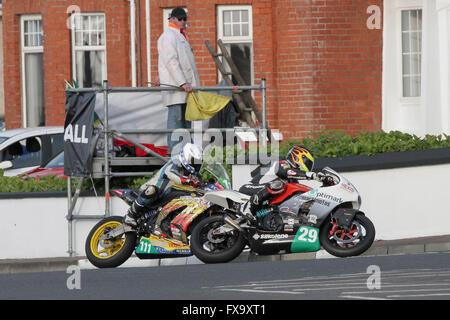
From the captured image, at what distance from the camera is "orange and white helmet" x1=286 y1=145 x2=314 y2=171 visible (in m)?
14.4

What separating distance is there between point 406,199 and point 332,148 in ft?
4.30

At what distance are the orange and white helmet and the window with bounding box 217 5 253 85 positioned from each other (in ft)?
32.2

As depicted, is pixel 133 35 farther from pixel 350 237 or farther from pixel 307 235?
pixel 350 237

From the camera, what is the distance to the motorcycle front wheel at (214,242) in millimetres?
14117

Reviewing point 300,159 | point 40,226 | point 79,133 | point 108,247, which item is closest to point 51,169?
point 40,226

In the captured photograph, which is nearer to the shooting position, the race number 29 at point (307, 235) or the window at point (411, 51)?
the race number 29 at point (307, 235)

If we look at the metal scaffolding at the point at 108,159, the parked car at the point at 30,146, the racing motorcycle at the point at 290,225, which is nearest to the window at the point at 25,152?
the parked car at the point at 30,146

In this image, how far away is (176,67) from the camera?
17.2m

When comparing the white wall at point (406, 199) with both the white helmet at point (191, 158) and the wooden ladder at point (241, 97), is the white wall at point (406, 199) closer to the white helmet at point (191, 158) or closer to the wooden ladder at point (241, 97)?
the white helmet at point (191, 158)

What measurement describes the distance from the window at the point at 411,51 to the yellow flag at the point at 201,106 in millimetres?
6682

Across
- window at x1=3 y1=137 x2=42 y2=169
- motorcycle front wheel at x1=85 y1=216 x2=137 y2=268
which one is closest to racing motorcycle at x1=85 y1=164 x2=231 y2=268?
motorcycle front wheel at x1=85 y1=216 x2=137 y2=268

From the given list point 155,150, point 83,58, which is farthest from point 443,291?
point 83,58

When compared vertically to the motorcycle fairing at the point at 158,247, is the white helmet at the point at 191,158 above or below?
above

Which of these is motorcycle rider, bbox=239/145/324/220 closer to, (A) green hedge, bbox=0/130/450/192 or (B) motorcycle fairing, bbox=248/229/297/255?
(B) motorcycle fairing, bbox=248/229/297/255
